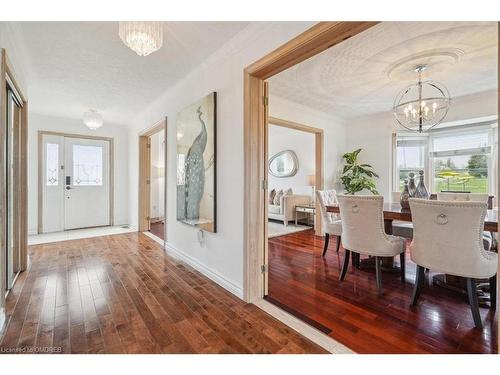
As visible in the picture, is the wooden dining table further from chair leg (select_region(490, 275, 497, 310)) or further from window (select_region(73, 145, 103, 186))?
window (select_region(73, 145, 103, 186))

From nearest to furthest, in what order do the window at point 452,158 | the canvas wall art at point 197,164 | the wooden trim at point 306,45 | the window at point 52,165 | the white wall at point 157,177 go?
the wooden trim at point 306,45 → the canvas wall art at point 197,164 → the window at point 452,158 → the window at point 52,165 → the white wall at point 157,177

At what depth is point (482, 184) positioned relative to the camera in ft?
14.3

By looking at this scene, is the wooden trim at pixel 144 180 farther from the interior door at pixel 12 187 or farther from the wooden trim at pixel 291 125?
the wooden trim at pixel 291 125

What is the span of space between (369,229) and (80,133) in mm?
5879

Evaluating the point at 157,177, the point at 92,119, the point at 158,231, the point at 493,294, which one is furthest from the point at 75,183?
the point at 493,294

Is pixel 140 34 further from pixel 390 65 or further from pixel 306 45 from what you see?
pixel 390 65

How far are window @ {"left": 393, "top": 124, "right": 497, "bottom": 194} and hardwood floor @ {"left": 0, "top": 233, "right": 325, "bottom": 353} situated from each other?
426 centimetres

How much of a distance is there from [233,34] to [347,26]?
116 centimetres

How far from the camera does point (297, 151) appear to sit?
6457mm

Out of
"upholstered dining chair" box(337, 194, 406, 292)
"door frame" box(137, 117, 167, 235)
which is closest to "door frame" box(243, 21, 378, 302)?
"upholstered dining chair" box(337, 194, 406, 292)

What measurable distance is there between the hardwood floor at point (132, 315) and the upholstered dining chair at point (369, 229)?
117 cm

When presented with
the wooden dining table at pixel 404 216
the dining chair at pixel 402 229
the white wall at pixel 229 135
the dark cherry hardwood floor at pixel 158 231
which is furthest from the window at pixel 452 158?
the dark cherry hardwood floor at pixel 158 231

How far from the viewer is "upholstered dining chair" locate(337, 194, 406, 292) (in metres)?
2.21

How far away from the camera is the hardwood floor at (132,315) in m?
1.49
